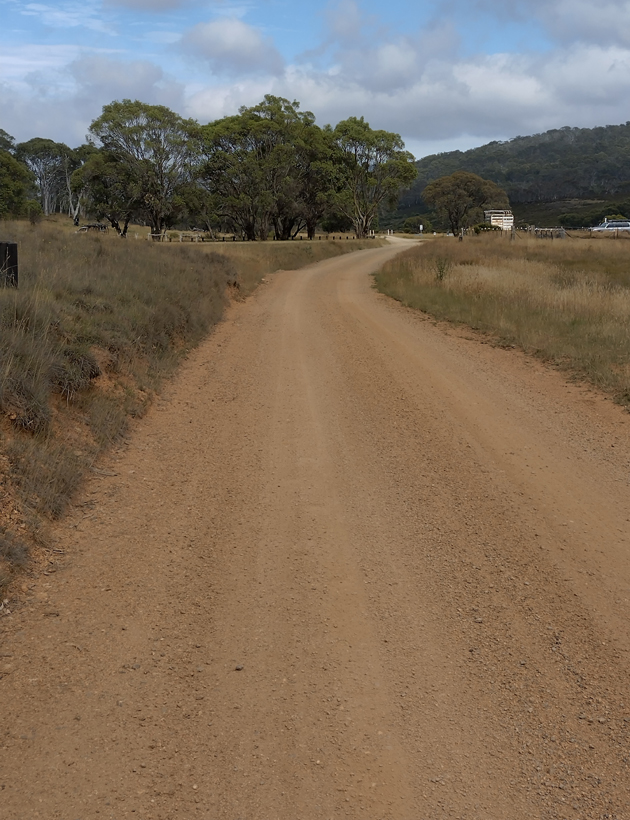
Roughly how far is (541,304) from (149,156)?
45.9m

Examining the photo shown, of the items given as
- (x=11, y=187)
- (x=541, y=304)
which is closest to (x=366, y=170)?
(x=11, y=187)

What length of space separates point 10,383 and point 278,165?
54.7m

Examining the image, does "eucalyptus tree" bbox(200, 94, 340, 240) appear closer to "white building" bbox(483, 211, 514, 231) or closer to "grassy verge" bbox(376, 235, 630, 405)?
"white building" bbox(483, 211, 514, 231)

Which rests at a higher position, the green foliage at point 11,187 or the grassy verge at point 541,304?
the green foliage at point 11,187

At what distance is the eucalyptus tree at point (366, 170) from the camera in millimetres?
67438

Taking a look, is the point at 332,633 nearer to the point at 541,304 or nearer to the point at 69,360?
the point at 69,360

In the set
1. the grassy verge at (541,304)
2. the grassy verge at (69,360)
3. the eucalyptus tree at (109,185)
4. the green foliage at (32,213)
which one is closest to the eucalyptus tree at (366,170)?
the eucalyptus tree at (109,185)

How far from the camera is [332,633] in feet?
→ 13.3

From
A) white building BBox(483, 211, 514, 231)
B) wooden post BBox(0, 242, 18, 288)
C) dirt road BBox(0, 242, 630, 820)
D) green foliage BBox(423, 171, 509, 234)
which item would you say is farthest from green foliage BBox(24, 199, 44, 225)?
green foliage BBox(423, 171, 509, 234)

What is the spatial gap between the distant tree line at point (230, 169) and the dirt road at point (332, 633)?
42.1 meters

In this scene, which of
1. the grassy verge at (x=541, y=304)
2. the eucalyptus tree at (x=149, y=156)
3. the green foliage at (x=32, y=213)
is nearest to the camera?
the grassy verge at (x=541, y=304)

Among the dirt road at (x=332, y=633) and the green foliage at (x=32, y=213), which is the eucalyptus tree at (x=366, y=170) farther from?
the dirt road at (x=332, y=633)

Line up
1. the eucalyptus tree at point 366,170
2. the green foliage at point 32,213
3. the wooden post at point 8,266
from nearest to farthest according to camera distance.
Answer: the wooden post at point 8,266 → the green foliage at point 32,213 → the eucalyptus tree at point 366,170

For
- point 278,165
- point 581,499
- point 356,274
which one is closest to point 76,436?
point 581,499
